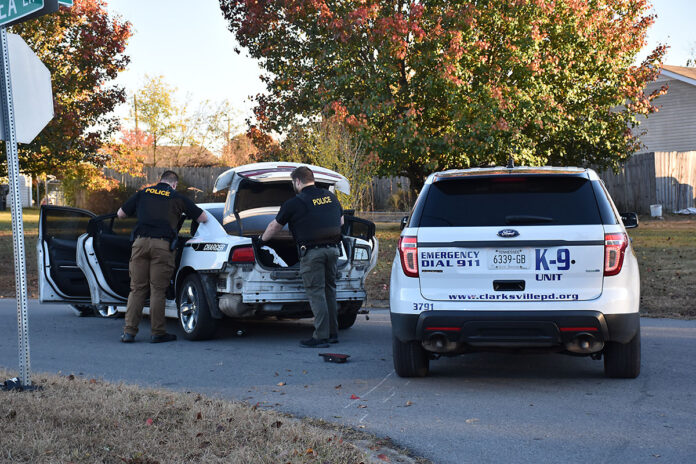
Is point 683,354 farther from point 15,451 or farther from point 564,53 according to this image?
point 564,53

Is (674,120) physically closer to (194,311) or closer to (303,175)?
(303,175)

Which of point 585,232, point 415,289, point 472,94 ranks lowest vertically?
point 415,289

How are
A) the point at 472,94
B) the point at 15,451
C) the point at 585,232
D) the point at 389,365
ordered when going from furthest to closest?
the point at 472,94, the point at 389,365, the point at 585,232, the point at 15,451

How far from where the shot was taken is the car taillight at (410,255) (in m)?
6.69

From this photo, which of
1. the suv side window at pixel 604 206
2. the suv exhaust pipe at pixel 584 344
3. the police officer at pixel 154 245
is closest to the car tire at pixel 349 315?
the police officer at pixel 154 245

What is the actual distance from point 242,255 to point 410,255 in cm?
280

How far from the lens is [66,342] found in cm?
970

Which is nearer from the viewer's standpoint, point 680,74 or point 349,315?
point 349,315

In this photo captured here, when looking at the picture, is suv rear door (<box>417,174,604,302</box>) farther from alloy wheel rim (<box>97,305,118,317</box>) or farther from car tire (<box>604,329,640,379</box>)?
alloy wheel rim (<box>97,305,118,317</box>)

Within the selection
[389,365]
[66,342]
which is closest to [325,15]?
[66,342]

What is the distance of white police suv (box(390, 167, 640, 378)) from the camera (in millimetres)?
A: 6441

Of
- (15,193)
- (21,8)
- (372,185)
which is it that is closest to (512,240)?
(15,193)

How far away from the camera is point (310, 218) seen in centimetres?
884

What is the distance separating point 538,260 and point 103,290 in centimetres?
566
